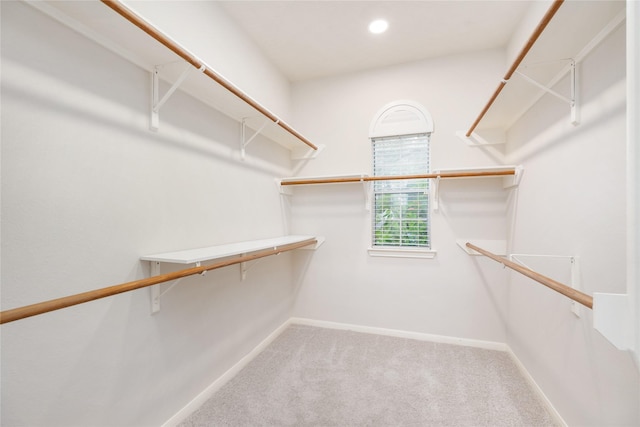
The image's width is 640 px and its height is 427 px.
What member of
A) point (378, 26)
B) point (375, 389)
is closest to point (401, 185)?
point (378, 26)

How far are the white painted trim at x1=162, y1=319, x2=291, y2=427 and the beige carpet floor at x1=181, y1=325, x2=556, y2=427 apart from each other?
0.03m

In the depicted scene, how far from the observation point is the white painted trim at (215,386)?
1565 millimetres

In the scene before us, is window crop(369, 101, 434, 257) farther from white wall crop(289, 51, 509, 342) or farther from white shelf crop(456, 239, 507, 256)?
white shelf crop(456, 239, 507, 256)

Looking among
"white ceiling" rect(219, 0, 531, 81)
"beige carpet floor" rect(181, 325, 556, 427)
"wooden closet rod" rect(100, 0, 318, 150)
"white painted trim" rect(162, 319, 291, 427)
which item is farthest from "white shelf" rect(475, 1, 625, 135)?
"white painted trim" rect(162, 319, 291, 427)

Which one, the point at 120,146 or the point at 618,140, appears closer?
the point at 618,140

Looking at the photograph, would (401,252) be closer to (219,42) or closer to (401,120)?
(401,120)

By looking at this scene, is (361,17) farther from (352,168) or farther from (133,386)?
(133,386)

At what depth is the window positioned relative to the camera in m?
2.66

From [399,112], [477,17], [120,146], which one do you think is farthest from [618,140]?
[120,146]

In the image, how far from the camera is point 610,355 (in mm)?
1128

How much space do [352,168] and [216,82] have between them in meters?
1.66

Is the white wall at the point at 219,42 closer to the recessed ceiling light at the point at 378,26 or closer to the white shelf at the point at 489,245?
the recessed ceiling light at the point at 378,26

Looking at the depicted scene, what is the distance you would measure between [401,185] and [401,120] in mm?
651

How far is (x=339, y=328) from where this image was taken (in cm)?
288
